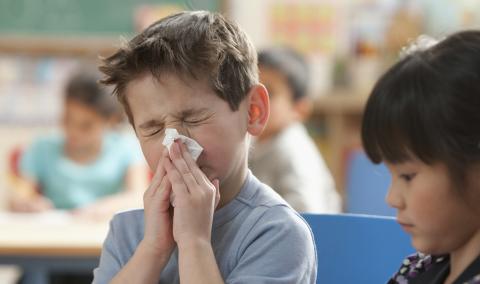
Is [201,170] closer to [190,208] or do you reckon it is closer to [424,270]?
[190,208]

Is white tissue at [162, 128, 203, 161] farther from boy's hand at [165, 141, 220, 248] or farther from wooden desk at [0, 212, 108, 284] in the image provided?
wooden desk at [0, 212, 108, 284]

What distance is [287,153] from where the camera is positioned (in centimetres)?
283

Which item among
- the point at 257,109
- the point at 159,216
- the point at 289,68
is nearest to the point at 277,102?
the point at 289,68

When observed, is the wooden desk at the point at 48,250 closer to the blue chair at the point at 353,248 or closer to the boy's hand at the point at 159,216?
the blue chair at the point at 353,248

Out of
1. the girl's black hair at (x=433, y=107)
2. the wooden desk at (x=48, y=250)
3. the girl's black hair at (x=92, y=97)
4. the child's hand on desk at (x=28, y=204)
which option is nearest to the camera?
the girl's black hair at (x=433, y=107)

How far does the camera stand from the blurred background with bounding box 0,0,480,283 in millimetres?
4703

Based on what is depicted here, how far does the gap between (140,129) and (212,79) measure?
14cm

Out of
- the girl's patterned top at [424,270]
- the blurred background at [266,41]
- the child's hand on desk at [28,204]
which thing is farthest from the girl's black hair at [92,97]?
the girl's patterned top at [424,270]

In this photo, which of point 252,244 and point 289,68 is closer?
point 252,244

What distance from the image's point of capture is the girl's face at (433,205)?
1.03 meters

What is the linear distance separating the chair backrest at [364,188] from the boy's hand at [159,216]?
1229 millimetres

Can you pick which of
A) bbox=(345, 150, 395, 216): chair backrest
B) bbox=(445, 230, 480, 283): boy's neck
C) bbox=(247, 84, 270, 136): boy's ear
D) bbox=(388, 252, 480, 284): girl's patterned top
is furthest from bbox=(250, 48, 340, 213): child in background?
bbox=(445, 230, 480, 283): boy's neck

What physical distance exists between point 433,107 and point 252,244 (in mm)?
361

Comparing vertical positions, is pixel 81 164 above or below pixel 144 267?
above
